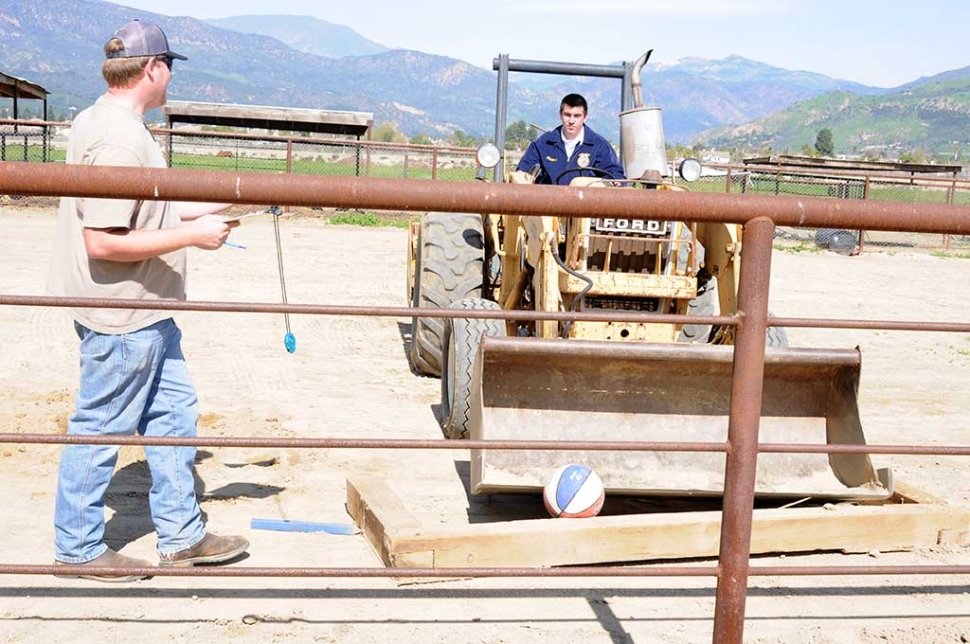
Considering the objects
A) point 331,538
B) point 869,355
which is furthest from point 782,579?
point 869,355

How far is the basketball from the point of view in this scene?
4.41 meters

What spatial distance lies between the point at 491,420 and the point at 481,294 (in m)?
2.53

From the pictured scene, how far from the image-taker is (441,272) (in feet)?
23.6

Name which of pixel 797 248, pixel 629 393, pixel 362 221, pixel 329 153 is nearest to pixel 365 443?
pixel 629 393

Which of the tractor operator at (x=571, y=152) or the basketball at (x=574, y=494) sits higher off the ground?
the tractor operator at (x=571, y=152)

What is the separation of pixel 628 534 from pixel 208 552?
1593 millimetres

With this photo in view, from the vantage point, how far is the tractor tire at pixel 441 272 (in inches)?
282

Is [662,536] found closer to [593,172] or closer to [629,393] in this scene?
[629,393]

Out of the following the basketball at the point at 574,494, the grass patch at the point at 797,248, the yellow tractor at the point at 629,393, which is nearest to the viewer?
the basketball at the point at 574,494

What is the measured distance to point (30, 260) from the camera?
40.0 feet

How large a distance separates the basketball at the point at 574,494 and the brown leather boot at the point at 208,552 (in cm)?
125

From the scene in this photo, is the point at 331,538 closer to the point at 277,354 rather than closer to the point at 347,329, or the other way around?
the point at 277,354

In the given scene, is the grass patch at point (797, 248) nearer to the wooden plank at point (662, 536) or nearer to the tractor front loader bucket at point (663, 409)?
the tractor front loader bucket at point (663, 409)

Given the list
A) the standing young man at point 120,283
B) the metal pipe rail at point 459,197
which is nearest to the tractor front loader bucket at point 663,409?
the standing young man at point 120,283
